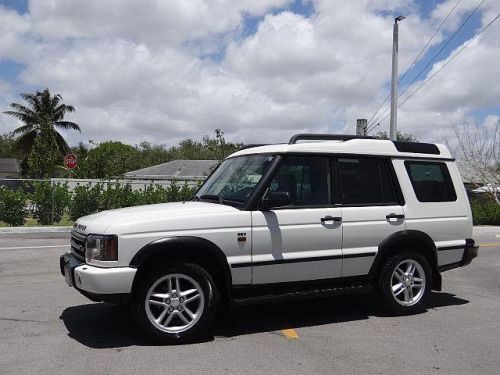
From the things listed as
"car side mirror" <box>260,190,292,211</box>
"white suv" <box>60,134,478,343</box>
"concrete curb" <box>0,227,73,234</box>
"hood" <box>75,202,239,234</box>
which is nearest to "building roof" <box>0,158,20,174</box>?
"concrete curb" <box>0,227,73,234</box>

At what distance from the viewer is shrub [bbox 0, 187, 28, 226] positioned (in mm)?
18156

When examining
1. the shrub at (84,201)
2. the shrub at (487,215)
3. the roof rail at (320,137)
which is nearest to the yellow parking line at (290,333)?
the roof rail at (320,137)

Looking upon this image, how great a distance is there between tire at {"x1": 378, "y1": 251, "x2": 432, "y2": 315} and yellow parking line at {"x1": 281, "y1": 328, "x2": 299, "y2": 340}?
1180mm

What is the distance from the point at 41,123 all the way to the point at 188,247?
5307 cm

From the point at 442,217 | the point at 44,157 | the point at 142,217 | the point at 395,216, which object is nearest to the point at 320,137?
the point at 395,216

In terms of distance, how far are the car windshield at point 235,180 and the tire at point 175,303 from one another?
897mm

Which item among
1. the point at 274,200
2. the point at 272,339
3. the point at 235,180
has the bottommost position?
the point at 272,339

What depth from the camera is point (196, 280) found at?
5395 millimetres

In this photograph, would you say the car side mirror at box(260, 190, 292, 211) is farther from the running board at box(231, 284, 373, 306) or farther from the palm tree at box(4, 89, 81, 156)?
the palm tree at box(4, 89, 81, 156)

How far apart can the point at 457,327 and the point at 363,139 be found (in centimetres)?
232

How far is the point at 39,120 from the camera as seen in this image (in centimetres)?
5438

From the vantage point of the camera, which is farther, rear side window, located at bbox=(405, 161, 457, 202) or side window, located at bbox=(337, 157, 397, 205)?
rear side window, located at bbox=(405, 161, 457, 202)

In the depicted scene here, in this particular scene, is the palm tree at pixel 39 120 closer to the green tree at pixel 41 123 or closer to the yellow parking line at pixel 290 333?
the green tree at pixel 41 123

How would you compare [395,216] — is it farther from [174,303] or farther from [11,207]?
[11,207]
